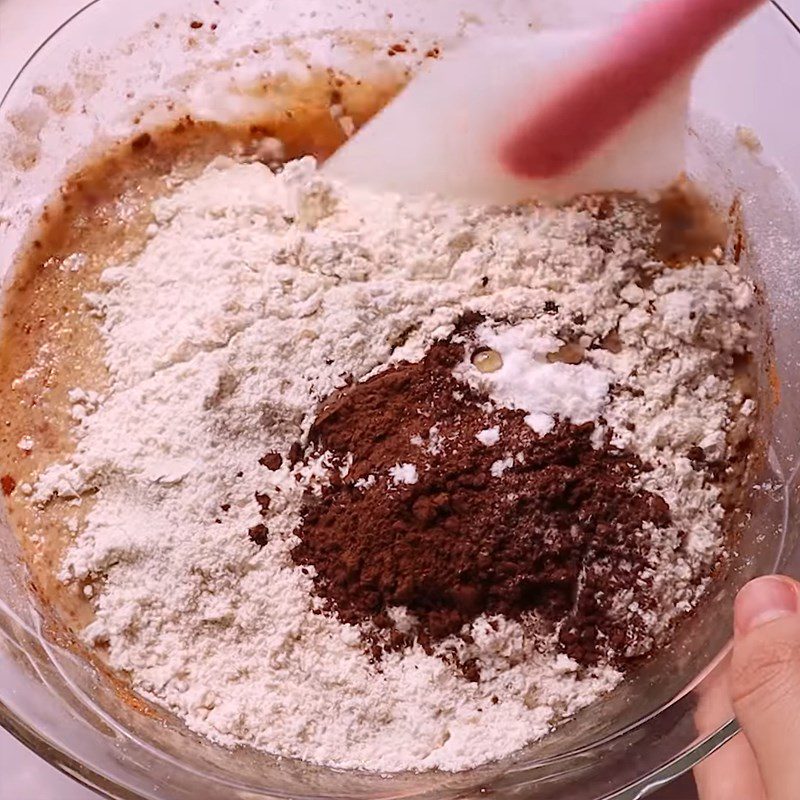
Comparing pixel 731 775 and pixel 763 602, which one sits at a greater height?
pixel 763 602

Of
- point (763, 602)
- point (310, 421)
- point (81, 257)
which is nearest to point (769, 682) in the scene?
point (763, 602)

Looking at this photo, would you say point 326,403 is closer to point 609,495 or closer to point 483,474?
point 483,474

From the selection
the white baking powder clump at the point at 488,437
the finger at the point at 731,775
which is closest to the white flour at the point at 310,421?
the white baking powder clump at the point at 488,437

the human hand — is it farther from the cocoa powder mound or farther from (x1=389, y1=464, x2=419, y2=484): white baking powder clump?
(x1=389, y1=464, x2=419, y2=484): white baking powder clump

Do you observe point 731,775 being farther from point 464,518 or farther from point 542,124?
point 542,124

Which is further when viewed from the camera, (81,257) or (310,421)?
(81,257)

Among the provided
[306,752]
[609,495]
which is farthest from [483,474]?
[306,752]
